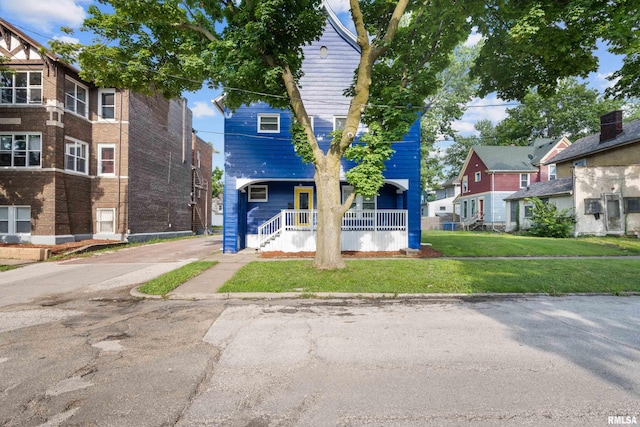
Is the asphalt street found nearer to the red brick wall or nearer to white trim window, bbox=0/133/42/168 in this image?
white trim window, bbox=0/133/42/168

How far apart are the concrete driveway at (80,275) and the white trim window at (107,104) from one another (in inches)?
386

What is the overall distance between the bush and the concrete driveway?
70.0ft

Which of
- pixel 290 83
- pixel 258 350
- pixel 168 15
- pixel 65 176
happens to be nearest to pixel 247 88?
pixel 290 83

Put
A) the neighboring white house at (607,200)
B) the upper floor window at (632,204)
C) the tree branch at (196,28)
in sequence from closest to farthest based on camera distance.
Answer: the tree branch at (196,28)
the upper floor window at (632,204)
the neighboring white house at (607,200)

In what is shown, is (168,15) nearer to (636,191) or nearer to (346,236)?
(346,236)

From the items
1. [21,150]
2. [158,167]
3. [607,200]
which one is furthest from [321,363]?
[607,200]

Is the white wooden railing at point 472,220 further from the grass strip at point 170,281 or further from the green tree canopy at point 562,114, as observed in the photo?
the grass strip at point 170,281

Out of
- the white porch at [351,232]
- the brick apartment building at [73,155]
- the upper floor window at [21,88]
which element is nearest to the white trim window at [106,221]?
the brick apartment building at [73,155]

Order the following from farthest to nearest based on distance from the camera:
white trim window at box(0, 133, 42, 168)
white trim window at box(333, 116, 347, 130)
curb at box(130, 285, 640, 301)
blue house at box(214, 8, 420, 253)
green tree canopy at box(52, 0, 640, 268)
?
white trim window at box(0, 133, 42, 168), white trim window at box(333, 116, 347, 130), blue house at box(214, 8, 420, 253), green tree canopy at box(52, 0, 640, 268), curb at box(130, 285, 640, 301)

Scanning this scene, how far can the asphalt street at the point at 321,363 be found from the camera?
9.25ft

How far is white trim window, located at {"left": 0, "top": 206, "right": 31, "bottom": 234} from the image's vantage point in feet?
55.0

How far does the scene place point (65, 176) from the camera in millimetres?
17188

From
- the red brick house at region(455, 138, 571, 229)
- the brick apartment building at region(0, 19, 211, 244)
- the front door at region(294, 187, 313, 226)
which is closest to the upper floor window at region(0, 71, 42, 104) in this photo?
the brick apartment building at region(0, 19, 211, 244)

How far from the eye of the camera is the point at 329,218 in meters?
9.20
